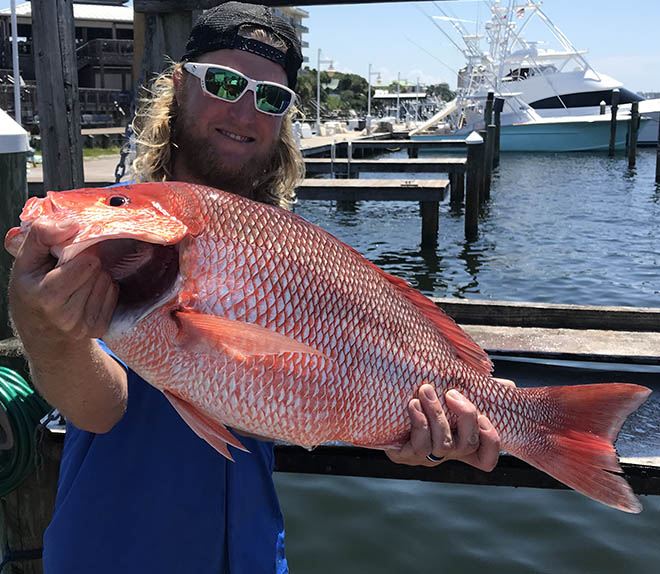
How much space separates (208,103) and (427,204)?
11.5 meters

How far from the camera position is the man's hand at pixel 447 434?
5.87 feet

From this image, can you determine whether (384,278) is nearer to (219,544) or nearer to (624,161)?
(219,544)

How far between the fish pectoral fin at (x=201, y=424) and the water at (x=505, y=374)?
6.73 ft

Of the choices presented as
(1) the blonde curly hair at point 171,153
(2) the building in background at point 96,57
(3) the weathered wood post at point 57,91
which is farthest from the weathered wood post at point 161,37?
(2) the building in background at point 96,57

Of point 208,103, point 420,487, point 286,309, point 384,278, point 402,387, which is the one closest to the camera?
point 286,309

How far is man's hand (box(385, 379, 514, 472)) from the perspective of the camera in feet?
5.87

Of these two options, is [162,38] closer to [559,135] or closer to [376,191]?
[376,191]

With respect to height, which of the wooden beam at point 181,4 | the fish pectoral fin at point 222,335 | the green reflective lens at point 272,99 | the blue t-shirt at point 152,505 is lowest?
the blue t-shirt at point 152,505

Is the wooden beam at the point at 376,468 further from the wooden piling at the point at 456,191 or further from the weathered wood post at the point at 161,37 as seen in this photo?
the wooden piling at the point at 456,191

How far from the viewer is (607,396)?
189cm

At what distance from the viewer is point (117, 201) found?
1.46 metres

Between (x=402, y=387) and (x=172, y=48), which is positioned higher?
(x=172, y=48)

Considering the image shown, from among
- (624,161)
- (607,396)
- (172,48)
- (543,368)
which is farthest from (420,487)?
(624,161)

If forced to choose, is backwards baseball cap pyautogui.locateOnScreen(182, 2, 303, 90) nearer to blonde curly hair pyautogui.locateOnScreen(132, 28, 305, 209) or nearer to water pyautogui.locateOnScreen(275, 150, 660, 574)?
blonde curly hair pyautogui.locateOnScreen(132, 28, 305, 209)
